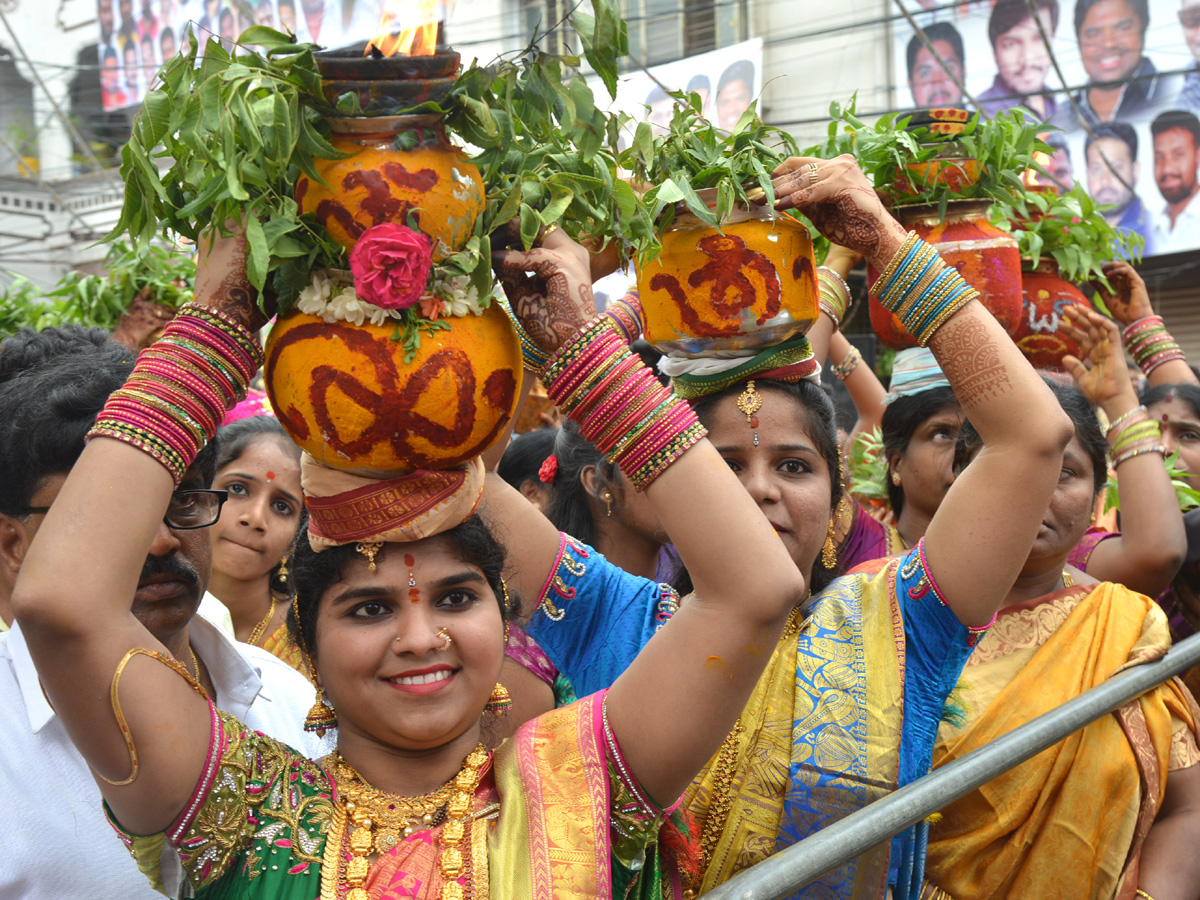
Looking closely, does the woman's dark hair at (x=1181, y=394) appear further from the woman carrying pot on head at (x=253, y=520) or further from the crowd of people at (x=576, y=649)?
the woman carrying pot on head at (x=253, y=520)

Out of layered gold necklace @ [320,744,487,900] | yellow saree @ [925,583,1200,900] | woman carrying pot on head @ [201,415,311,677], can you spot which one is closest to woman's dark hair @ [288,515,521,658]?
layered gold necklace @ [320,744,487,900]

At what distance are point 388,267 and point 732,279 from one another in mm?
859

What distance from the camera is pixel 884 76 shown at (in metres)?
13.4

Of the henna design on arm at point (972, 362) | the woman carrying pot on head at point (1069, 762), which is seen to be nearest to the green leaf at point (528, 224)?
the henna design on arm at point (972, 362)

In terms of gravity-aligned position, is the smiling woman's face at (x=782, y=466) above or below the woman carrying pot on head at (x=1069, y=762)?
above

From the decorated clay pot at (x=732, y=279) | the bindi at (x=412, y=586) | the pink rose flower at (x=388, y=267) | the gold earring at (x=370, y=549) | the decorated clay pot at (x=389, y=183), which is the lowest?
the bindi at (x=412, y=586)

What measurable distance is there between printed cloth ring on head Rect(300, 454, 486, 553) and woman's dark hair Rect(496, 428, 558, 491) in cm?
229

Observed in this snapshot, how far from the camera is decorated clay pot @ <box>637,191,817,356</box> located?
2.21 metres

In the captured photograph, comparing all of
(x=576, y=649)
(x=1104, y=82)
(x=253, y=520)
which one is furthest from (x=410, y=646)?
(x=1104, y=82)

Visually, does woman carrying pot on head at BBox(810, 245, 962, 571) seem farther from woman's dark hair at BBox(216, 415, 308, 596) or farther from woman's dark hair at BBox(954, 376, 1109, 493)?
woman's dark hair at BBox(216, 415, 308, 596)

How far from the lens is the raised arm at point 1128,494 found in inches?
138

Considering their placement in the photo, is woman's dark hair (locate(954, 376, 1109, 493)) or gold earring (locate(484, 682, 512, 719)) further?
woman's dark hair (locate(954, 376, 1109, 493))

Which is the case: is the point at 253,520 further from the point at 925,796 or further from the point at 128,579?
the point at 925,796

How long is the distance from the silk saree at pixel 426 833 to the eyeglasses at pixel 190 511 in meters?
0.48
